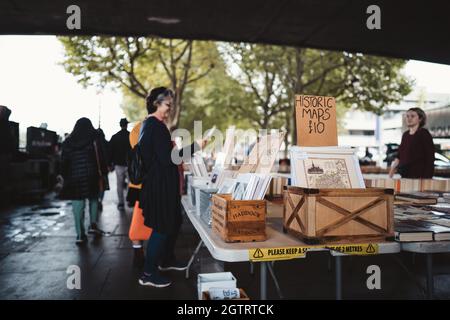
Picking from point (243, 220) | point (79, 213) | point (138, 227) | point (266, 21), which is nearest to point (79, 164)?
point (79, 213)

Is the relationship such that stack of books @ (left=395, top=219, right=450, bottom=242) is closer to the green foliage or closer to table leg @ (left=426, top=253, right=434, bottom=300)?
table leg @ (left=426, top=253, right=434, bottom=300)

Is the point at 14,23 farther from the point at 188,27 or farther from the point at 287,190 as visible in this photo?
the point at 287,190

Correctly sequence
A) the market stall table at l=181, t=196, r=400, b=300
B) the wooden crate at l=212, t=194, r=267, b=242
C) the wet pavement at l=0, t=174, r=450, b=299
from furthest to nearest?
1. the wet pavement at l=0, t=174, r=450, b=299
2. the wooden crate at l=212, t=194, r=267, b=242
3. the market stall table at l=181, t=196, r=400, b=300

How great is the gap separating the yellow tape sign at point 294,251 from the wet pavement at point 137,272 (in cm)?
114

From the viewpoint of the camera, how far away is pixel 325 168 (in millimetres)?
2156

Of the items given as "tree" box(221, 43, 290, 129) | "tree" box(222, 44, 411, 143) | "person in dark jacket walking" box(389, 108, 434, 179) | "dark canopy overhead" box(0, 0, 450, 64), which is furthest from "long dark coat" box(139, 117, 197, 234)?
"tree" box(221, 43, 290, 129)

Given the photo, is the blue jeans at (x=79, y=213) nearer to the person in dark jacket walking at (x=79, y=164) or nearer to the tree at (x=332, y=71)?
the person in dark jacket walking at (x=79, y=164)

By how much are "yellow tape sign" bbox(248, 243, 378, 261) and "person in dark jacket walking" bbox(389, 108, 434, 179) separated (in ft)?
10.1

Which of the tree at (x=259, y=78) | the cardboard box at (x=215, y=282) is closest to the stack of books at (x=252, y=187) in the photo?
the cardboard box at (x=215, y=282)

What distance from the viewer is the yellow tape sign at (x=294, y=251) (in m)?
1.86

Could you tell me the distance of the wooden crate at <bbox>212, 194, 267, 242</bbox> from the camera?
1979 millimetres

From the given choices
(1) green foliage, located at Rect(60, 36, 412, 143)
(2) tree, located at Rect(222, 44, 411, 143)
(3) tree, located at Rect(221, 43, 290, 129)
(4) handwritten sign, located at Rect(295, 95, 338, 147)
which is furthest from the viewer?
(3) tree, located at Rect(221, 43, 290, 129)

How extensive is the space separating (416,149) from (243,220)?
3.49 meters
